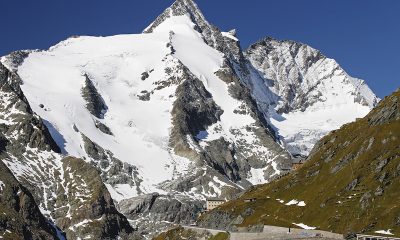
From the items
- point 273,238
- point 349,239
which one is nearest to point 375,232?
point 349,239

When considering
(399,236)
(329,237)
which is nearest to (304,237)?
(329,237)

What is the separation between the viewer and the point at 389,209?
7751 inches

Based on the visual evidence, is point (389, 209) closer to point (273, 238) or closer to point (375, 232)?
point (375, 232)

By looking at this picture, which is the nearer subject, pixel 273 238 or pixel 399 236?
pixel 399 236

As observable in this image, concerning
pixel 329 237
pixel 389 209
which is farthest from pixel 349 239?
pixel 389 209

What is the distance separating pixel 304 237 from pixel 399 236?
22.0m

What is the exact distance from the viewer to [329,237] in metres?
189

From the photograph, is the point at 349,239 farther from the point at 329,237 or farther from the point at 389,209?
the point at 389,209

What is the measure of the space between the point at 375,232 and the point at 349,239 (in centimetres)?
643

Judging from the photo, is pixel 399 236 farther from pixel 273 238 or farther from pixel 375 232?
pixel 273 238

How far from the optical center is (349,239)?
186250 millimetres

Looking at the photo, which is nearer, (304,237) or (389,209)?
(304,237)

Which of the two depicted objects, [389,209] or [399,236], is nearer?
[399,236]

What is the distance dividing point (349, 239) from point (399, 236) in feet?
41.6
